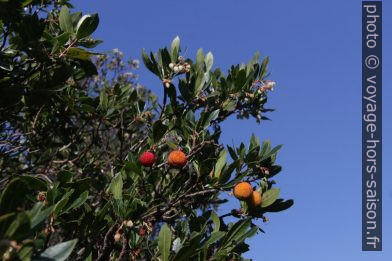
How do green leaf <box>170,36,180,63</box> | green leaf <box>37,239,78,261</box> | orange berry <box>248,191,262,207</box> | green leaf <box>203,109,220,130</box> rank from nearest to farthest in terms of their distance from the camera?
green leaf <box>37,239,78,261</box>
orange berry <box>248,191,262,207</box>
green leaf <box>203,109,220,130</box>
green leaf <box>170,36,180,63</box>

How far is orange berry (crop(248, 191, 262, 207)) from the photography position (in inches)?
147

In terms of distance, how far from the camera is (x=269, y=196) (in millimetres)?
3779

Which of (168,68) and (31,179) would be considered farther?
(168,68)

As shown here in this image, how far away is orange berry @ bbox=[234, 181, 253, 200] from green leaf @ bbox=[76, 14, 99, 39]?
1.50 m

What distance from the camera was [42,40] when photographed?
12.3 feet

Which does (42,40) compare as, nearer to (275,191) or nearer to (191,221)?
(191,221)

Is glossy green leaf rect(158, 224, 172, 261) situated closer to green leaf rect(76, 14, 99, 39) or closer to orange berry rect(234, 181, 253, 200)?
orange berry rect(234, 181, 253, 200)

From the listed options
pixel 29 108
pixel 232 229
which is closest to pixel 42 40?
pixel 29 108

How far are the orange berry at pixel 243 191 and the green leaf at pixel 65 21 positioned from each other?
5.40ft

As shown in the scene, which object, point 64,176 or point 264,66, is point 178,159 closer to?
point 64,176

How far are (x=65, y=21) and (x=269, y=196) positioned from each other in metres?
1.94

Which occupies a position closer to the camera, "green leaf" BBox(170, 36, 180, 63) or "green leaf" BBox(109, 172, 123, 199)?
"green leaf" BBox(109, 172, 123, 199)

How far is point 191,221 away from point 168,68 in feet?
4.05

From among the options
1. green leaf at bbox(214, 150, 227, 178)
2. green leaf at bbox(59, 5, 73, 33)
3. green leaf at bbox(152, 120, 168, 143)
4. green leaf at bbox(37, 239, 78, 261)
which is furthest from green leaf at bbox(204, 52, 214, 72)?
green leaf at bbox(37, 239, 78, 261)
